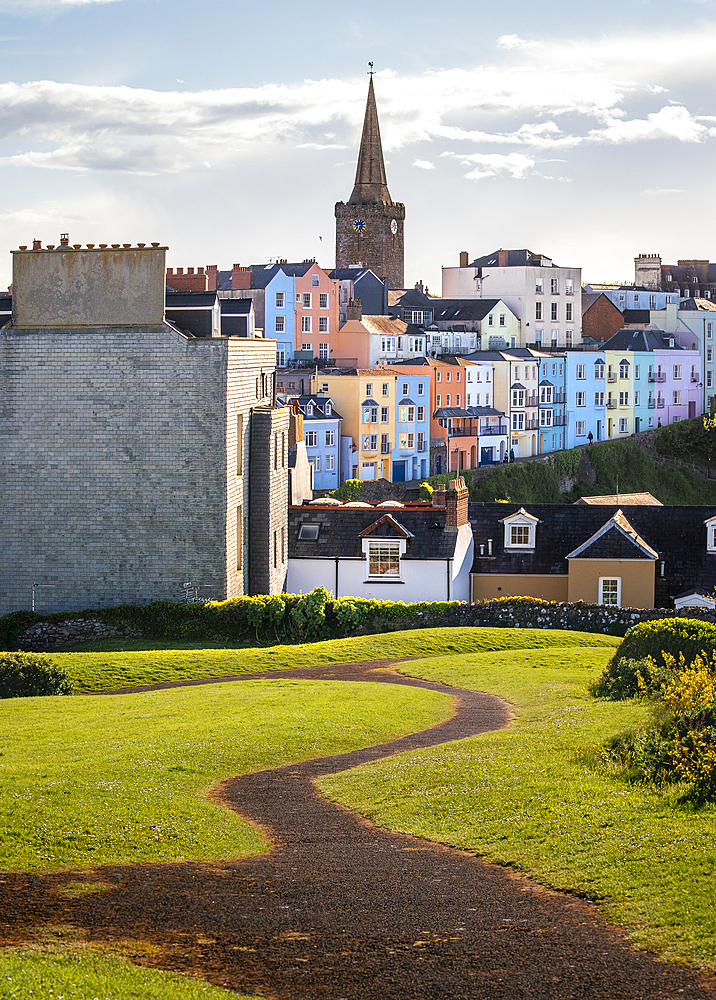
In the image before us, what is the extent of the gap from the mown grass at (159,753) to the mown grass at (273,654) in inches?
110

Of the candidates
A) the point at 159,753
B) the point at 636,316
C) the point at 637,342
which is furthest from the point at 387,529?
the point at 636,316

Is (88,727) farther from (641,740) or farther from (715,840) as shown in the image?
(715,840)

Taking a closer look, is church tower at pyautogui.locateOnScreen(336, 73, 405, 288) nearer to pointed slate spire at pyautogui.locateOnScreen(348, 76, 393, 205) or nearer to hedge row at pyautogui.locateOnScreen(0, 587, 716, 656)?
pointed slate spire at pyautogui.locateOnScreen(348, 76, 393, 205)

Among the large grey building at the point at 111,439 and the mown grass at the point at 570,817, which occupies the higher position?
the large grey building at the point at 111,439

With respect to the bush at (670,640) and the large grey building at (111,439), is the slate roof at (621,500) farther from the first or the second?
the bush at (670,640)

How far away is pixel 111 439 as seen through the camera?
3959 cm

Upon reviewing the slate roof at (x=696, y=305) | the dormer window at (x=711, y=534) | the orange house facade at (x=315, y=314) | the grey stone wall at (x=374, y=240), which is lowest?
the dormer window at (x=711, y=534)

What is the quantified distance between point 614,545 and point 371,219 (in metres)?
107

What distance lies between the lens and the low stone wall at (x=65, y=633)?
37344mm

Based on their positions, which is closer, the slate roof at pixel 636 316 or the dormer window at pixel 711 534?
the dormer window at pixel 711 534

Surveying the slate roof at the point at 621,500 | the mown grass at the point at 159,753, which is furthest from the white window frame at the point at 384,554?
the mown grass at the point at 159,753

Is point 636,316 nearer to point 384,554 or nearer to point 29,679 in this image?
point 384,554

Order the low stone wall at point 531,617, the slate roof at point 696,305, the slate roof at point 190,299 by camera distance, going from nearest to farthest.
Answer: the low stone wall at point 531,617
the slate roof at point 190,299
the slate roof at point 696,305

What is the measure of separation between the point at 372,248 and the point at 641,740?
130905 millimetres
